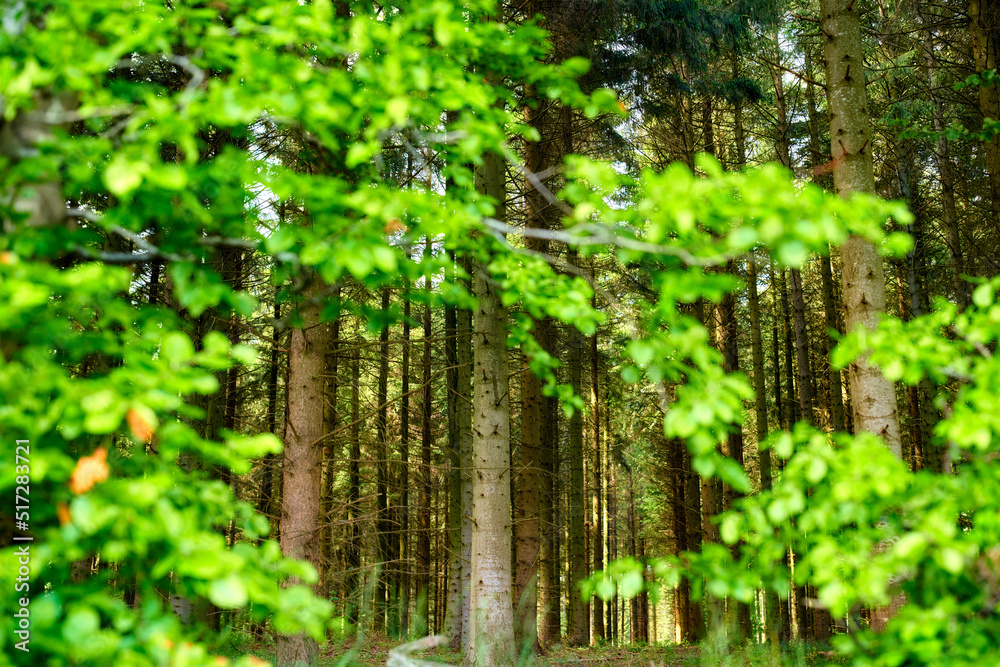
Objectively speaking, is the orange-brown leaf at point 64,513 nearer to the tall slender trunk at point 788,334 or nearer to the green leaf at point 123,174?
the green leaf at point 123,174

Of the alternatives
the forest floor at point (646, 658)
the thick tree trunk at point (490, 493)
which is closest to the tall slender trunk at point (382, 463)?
the forest floor at point (646, 658)

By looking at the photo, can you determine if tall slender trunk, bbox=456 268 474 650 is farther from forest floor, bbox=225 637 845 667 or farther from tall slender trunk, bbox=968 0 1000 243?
tall slender trunk, bbox=968 0 1000 243

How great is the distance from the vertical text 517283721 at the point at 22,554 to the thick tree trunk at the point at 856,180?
4.61 m

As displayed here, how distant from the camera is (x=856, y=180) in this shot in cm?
450

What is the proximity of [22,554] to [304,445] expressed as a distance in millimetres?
4252

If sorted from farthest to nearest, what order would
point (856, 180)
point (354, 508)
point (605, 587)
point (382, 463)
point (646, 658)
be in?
point (382, 463) → point (354, 508) → point (646, 658) → point (856, 180) → point (605, 587)

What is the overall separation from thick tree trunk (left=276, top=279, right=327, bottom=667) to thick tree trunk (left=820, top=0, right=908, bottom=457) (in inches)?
178

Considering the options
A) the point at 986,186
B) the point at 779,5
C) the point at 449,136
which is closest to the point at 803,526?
the point at 449,136

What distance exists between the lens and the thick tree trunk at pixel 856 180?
13.8 ft

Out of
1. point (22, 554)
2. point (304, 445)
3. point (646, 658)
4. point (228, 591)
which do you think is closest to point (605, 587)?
point (228, 591)

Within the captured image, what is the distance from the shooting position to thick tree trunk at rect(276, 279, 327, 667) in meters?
5.74

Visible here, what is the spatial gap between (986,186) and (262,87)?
54.9 feet

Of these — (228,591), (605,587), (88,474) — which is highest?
(88,474)

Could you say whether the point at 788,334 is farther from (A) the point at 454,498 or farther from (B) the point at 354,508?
(B) the point at 354,508
